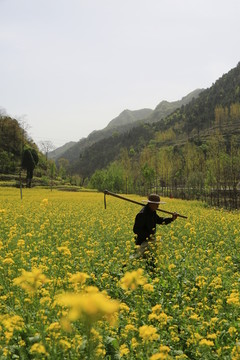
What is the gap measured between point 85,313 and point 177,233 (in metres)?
10.4

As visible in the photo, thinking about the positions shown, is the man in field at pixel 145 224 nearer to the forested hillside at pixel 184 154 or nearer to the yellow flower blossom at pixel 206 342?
the yellow flower blossom at pixel 206 342

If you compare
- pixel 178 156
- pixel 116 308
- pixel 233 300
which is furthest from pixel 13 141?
pixel 116 308

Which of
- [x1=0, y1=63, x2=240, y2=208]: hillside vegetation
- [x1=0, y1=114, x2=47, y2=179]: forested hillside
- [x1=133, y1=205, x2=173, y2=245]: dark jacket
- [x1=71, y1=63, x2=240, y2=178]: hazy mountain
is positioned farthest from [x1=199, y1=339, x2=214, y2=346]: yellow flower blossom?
[x1=71, y1=63, x2=240, y2=178]: hazy mountain

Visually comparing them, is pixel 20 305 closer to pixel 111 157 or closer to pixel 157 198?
pixel 157 198

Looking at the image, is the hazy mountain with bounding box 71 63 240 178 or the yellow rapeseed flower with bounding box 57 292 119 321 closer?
the yellow rapeseed flower with bounding box 57 292 119 321

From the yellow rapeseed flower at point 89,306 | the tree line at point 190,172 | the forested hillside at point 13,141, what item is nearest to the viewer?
the yellow rapeseed flower at point 89,306

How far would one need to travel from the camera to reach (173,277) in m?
5.96

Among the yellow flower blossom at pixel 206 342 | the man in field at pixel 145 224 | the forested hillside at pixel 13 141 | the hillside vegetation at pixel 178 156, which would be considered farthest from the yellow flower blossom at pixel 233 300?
the forested hillside at pixel 13 141

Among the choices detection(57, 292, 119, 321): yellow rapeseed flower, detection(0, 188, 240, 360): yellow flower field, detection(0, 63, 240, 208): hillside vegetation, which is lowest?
detection(0, 188, 240, 360): yellow flower field

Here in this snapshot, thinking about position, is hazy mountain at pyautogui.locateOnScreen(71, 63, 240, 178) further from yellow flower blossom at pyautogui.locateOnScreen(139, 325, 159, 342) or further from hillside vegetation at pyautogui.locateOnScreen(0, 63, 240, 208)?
yellow flower blossom at pyautogui.locateOnScreen(139, 325, 159, 342)

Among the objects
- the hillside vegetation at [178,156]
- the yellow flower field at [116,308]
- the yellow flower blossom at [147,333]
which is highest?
the hillside vegetation at [178,156]

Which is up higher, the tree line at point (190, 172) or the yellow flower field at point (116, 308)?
the tree line at point (190, 172)

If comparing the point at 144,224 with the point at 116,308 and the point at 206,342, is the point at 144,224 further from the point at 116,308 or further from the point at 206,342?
the point at 116,308

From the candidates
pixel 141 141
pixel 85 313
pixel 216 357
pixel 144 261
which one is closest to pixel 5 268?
pixel 144 261
